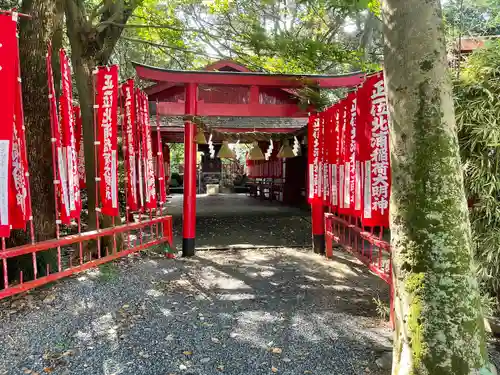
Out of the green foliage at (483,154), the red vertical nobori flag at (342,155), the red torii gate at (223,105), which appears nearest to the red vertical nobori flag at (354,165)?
the red vertical nobori flag at (342,155)

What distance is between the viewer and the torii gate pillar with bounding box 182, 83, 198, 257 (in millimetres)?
8234

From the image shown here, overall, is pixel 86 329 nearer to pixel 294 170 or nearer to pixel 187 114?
pixel 187 114

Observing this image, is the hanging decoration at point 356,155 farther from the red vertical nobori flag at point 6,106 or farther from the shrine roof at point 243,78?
the red vertical nobori flag at point 6,106

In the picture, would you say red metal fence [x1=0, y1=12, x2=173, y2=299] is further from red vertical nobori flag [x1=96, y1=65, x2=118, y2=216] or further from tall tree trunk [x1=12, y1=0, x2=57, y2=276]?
tall tree trunk [x1=12, y1=0, x2=57, y2=276]

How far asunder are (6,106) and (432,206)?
10.8ft

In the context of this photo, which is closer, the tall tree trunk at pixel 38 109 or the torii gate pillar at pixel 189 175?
the tall tree trunk at pixel 38 109

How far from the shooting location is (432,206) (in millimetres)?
2721

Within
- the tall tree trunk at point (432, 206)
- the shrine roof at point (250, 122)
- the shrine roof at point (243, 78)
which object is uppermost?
the shrine roof at point (243, 78)

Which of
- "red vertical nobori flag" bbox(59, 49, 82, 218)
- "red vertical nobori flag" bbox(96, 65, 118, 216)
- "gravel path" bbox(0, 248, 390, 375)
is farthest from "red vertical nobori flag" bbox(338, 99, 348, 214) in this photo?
"red vertical nobori flag" bbox(59, 49, 82, 218)

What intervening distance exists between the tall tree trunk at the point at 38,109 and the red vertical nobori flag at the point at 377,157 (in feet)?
14.7

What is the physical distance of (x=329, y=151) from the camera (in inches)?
274

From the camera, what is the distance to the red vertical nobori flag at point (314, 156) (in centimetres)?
775

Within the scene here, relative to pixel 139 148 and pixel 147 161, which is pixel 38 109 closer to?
pixel 139 148

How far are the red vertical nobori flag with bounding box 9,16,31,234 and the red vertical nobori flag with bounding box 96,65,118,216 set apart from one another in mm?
1604
